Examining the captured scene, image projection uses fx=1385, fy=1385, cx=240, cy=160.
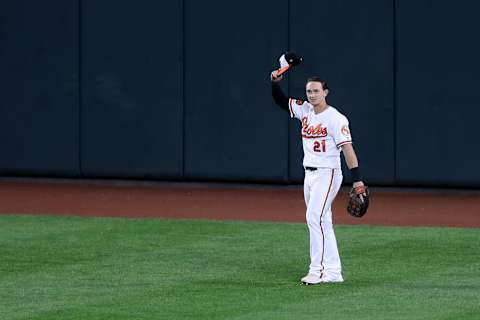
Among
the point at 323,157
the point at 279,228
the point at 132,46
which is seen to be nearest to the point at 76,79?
the point at 132,46

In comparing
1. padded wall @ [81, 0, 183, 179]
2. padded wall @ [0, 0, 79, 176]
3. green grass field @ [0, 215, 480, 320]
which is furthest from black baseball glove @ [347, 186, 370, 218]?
padded wall @ [0, 0, 79, 176]

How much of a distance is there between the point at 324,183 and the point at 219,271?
4.63 feet

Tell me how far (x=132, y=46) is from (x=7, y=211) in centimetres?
429

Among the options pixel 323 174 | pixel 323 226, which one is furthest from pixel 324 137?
pixel 323 226

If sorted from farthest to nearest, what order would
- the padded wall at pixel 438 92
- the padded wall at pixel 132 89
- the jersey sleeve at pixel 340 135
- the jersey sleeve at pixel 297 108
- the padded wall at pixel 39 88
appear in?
the padded wall at pixel 39 88 → the padded wall at pixel 132 89 → the padded wall at pixel 438 92 → the jersey sleeve at pixel 297 108 → the jersey sleeve at pixel 340 135

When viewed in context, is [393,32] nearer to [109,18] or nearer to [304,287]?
[109,18]

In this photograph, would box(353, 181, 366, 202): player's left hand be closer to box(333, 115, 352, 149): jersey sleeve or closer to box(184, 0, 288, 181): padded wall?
box(333, 115, 352, 149): jersey sleeve

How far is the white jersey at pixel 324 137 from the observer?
1177 cm

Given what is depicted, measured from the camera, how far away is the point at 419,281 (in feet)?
39.0

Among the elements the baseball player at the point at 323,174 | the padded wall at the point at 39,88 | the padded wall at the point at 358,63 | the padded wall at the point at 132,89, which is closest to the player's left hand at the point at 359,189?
the baseball player at the point at 323,174

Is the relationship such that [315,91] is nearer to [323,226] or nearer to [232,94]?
[323,226]

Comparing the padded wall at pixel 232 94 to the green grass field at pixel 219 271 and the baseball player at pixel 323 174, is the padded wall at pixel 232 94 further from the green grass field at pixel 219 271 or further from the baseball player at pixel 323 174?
the baseball player at pixel 323 174

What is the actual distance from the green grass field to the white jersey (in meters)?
1.06

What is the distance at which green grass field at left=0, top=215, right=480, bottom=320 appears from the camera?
1054cm
